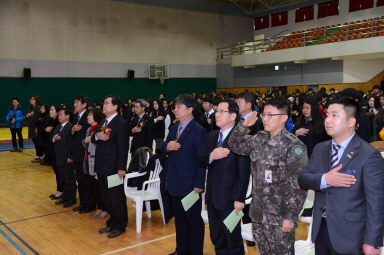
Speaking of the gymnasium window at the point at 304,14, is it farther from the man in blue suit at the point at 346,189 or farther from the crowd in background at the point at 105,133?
the man in blue suit at the point at 346,189

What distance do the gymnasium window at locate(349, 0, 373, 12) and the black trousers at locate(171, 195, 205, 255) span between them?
1864 centimetres

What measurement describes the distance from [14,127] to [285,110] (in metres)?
10.4

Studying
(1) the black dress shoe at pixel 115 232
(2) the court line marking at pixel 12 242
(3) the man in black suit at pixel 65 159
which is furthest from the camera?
(3) the man in black suit at pixel 65 159

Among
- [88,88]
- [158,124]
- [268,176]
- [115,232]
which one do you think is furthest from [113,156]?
[88,88]

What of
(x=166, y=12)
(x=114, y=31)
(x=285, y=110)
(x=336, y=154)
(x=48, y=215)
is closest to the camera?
(x=336, y=154)

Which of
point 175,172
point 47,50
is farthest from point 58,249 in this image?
point 47,50

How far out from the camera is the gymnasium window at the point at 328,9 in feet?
64.7

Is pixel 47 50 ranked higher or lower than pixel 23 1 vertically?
lower

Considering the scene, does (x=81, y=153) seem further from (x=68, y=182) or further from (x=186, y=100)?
(x=186, y=100)

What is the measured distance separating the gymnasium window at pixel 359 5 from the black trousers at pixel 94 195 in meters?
18.2

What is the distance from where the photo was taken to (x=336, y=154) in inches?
87.4

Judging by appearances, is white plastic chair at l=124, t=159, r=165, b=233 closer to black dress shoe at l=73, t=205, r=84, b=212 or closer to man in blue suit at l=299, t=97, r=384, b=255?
black dress shoe at l=73, t=205, r=84, b=212

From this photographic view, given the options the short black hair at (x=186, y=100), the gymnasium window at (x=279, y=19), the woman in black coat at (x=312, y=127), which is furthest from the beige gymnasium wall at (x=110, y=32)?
the woman in black coat at (x=312, y=127)

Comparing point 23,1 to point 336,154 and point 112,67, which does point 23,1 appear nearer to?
point 112,67
